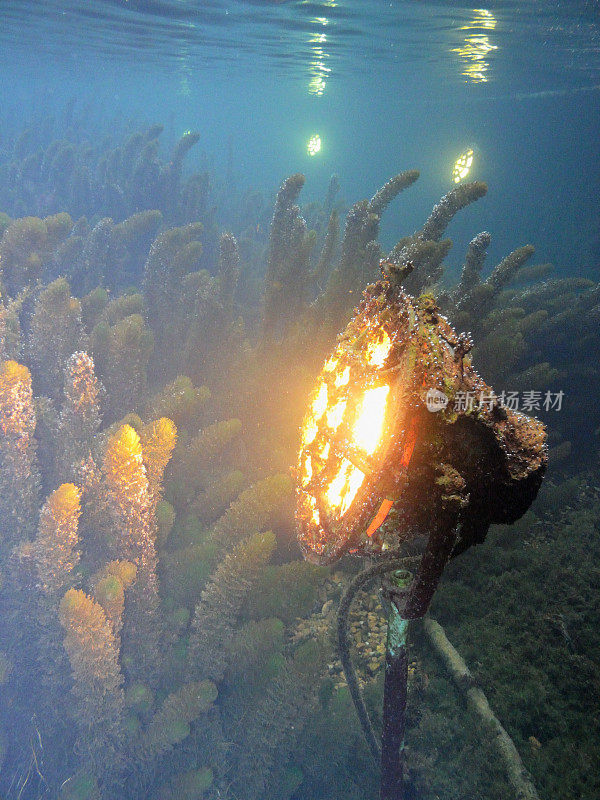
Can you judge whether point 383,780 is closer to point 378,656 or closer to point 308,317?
point 378,656

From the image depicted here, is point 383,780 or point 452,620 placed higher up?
point 383,780

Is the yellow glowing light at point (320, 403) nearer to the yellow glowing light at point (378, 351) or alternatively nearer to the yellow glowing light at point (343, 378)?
the yellow glowing light at point (343, 378)

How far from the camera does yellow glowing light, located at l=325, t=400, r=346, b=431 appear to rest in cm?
105

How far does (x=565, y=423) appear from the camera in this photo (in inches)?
209

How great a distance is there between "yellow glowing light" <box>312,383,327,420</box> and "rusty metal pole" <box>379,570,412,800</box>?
Answer: 0.66 metres

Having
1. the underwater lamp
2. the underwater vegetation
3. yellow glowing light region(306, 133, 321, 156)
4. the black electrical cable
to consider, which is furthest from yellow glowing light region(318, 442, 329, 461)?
yellow glowing light region(306, 133, 321, 156)

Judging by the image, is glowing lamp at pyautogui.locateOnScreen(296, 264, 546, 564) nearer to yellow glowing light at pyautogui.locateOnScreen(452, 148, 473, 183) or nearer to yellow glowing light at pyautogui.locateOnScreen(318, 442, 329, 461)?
yellow glowing light at pyautogui.locateOnScreen(318, 442, 329, 461)

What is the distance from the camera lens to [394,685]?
1.55 metres

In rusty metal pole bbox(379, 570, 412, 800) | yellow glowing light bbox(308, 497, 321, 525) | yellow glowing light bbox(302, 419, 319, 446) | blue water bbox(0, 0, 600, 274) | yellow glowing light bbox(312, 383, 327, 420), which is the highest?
blue water bbox(0, 0, 600, 274)

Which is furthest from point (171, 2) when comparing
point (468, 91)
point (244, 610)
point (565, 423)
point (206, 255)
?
point (468, 91)

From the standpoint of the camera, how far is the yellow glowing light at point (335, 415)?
3.44ft

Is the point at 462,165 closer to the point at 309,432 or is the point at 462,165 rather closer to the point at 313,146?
the point at 313,146

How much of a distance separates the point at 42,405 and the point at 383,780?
3515 mm

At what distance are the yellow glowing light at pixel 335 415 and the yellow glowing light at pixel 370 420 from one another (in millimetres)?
68
